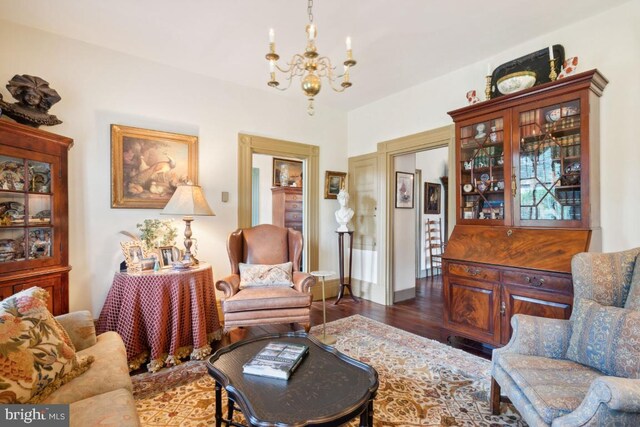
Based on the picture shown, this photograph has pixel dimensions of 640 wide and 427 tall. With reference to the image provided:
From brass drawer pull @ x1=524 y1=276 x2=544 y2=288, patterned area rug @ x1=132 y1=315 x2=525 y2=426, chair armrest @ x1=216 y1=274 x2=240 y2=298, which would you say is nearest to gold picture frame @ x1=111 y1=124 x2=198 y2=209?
chair armrest @ x1=216 y1=274 x2=240 y2=298

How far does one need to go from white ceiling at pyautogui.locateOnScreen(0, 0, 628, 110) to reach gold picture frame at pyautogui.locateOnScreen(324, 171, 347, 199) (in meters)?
1.68

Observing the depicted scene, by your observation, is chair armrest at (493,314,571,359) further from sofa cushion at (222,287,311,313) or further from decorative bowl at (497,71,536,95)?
decorative bowl at (497,71,536,95)

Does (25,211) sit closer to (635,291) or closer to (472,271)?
(472,271)

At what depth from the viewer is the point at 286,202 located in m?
5.80

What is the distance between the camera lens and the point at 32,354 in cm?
131

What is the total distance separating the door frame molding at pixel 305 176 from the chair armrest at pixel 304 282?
43.8 inches

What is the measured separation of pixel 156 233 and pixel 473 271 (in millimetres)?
3015

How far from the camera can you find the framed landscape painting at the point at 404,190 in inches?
175

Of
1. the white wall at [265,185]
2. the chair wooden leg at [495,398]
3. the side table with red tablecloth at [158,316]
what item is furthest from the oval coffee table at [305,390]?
the white wall at [265,185]

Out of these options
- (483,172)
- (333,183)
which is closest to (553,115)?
(483,172)

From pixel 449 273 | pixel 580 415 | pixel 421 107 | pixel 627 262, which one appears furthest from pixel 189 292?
pixel 421 107

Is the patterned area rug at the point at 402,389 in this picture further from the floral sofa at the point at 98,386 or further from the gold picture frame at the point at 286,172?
the gold picture frame at the point at 286,172

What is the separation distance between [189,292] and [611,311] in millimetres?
2892

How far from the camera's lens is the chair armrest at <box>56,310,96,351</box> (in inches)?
67.9
